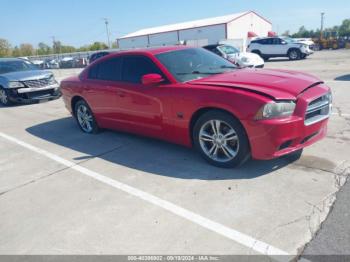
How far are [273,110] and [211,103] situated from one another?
0.74 m

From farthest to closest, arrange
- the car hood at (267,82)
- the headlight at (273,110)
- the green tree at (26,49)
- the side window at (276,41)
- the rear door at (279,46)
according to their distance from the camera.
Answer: the green tree at (26,49) < the side window at (276,41) < the rear door at (279,46) < the car hood at (267,82) < the headlight at (273,110)

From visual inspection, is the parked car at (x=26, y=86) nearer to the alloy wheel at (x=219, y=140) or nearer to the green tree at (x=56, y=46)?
the alloy wheel at (x=219, y=140)

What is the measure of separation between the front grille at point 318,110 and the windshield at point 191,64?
141 cm

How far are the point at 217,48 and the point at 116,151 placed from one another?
10.4 m

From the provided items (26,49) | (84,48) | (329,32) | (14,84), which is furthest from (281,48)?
(26,49)

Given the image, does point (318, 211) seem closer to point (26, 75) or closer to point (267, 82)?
point (267, 82)

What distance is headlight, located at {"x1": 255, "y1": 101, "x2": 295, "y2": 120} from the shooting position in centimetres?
335

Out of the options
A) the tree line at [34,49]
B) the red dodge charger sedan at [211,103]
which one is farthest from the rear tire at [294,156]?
the tree line at [34,49]

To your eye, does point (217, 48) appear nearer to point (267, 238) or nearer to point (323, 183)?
point (323, 183)

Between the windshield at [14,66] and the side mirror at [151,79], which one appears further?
the windshield at [14,66]

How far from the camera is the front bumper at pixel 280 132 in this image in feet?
11.0


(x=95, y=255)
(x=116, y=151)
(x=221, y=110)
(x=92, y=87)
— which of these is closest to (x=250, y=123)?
(x=221, y=110)

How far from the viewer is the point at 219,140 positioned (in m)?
3.87

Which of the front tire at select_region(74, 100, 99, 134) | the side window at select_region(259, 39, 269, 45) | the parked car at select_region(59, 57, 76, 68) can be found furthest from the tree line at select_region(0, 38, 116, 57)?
the front tire at select_region(74, 100, 99, 134)
